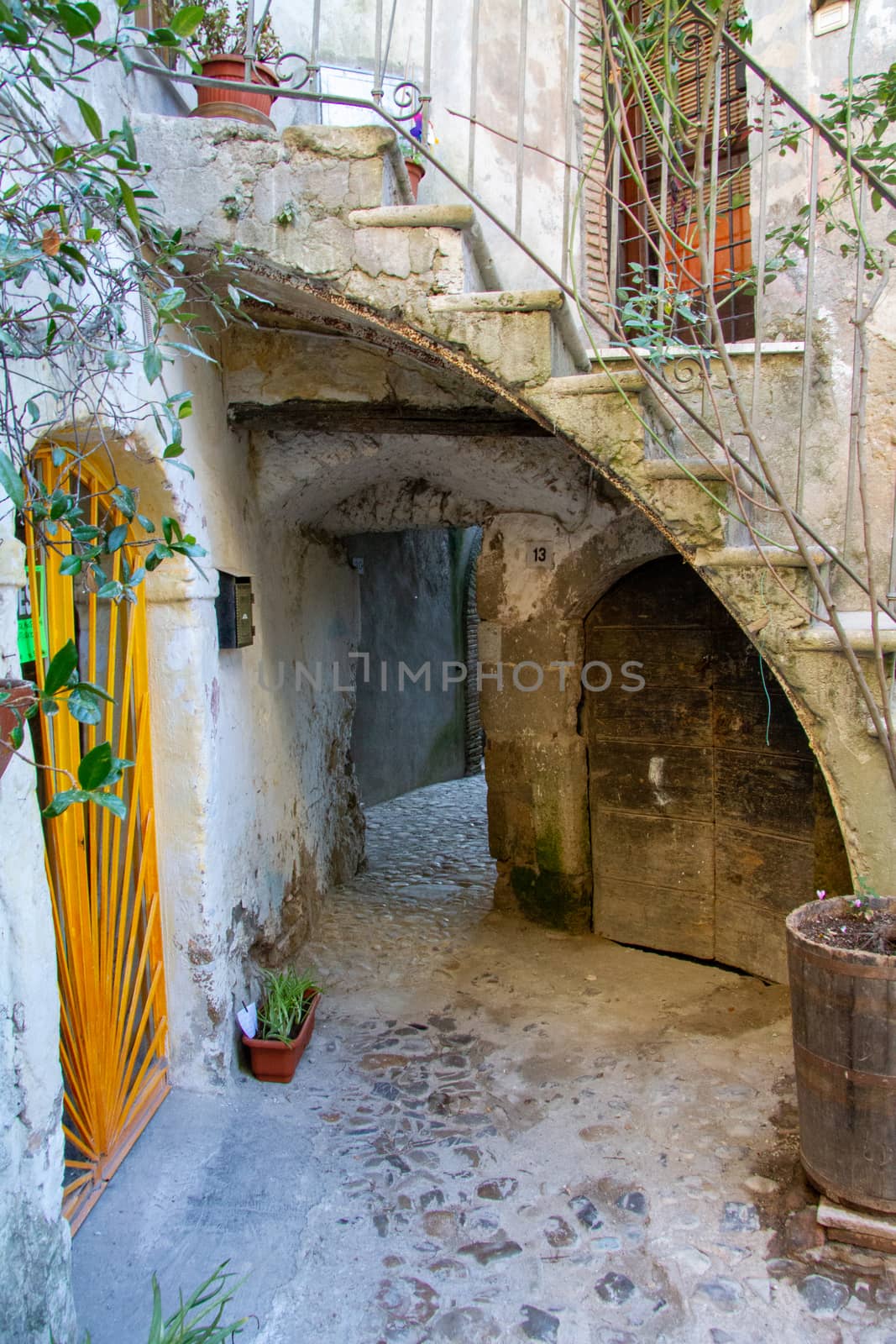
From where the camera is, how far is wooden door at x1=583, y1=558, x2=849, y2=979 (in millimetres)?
4484

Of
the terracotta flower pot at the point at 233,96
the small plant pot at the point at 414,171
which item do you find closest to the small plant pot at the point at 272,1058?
the terracotta flower pot at the point at 233,96

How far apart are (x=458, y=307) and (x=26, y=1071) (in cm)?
246

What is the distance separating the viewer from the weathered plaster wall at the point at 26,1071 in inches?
81.3

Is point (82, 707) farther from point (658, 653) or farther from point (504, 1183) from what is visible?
point (658, 653)

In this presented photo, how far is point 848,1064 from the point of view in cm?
258

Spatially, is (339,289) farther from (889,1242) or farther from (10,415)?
(889,1242)

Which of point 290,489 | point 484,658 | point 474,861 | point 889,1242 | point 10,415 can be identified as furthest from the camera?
point 474,861

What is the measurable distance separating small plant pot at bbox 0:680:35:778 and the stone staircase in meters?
1.70

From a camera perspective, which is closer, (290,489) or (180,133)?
(180,133)

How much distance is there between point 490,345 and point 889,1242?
2.91 m

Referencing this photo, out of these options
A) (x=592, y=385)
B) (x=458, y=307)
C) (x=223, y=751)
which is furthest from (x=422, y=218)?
(x=223, y=751)

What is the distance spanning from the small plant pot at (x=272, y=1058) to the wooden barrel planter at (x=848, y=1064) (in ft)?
6.50

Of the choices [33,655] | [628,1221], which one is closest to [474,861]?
[628,1221]

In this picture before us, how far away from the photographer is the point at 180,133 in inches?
119
